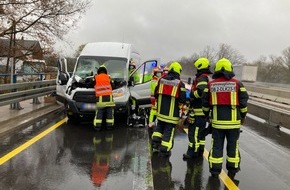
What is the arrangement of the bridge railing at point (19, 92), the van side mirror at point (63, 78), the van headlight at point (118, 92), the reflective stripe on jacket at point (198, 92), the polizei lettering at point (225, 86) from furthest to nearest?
the van side mirror at point (63, 78) < the van headlight at point (118, 92) < the bridge railing at point (19, 92) < the reflective stripe on jacket at point (198, 92) < the polizei lettering at point (225, 86)

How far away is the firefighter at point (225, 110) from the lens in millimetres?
5922

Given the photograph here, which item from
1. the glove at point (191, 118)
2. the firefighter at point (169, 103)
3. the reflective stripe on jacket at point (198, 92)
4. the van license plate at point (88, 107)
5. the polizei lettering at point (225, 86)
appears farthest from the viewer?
the van license plate at point (88, 107)

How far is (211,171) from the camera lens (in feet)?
19.7

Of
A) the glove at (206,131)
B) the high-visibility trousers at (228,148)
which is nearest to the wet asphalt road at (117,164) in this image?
the high-visibility trousers at (228,148)

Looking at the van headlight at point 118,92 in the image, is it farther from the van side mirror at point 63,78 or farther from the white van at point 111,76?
the van side mirror at point 63,78

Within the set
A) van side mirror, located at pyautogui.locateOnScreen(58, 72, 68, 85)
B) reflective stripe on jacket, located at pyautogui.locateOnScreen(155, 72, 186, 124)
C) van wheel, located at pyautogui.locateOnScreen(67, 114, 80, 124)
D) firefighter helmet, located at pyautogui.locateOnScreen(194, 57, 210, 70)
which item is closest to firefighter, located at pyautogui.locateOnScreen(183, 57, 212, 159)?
firefighter helmet, located at pyautogui.locateOnScreen(194, 57, 210, 70)

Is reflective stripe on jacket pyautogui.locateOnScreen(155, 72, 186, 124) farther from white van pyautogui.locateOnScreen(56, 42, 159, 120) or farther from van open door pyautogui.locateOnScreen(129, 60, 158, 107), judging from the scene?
van open door pyautogui.locateOnScreen(129, 60, 158, 107)

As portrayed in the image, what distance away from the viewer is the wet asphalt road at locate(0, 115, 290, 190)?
544 centimetres

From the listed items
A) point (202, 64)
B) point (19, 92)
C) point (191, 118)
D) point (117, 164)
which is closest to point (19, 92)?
point (19, 92)

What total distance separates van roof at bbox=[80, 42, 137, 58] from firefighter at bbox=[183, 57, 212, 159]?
492cm

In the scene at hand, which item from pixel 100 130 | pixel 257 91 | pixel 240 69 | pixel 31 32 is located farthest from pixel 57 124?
pixel 240 69

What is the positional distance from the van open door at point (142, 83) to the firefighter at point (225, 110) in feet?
16.5

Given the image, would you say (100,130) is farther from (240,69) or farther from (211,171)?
(240,69)

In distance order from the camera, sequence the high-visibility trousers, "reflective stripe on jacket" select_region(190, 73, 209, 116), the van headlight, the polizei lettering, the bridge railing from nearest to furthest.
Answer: the polizei lettering, the high-visibility trousers, "reflective stripe on jacket" select_region(190, 73, 209, 116), the bridge railing, the van headlight
